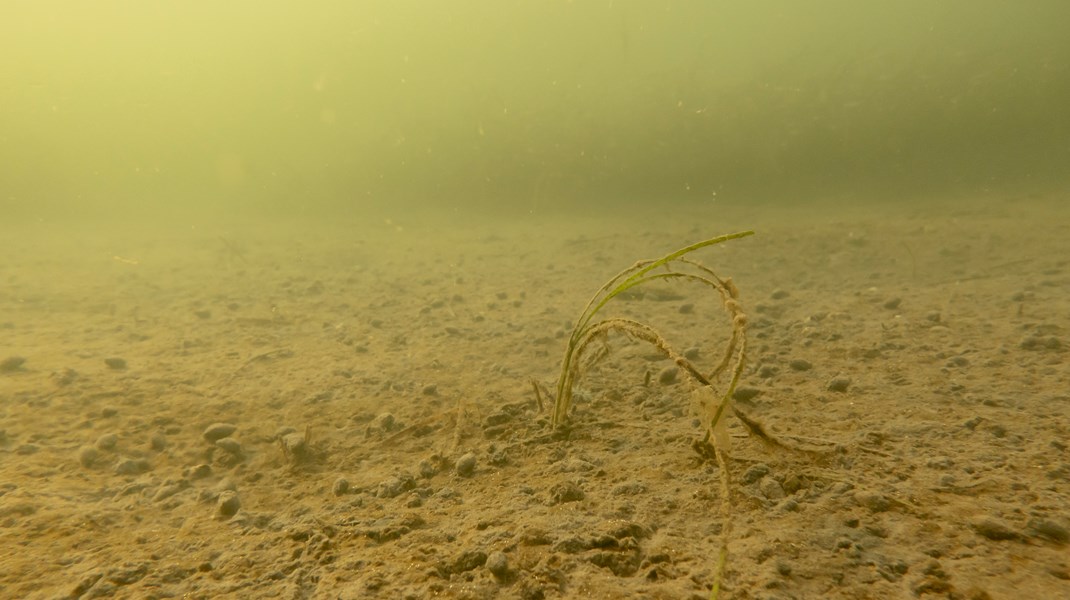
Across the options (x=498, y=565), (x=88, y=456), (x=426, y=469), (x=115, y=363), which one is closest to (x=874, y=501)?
(x=498, y=565)

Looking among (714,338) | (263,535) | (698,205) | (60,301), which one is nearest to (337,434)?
(263,535)

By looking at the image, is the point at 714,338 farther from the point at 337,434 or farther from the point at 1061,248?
the point at 1061,248

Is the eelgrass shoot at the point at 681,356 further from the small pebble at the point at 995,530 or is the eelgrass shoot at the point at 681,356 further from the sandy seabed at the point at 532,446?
the small pebble at the point at 995,530

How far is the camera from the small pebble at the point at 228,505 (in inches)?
57.4

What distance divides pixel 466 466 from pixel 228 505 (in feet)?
1.82

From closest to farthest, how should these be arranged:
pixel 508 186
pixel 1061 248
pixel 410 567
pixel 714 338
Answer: pixel 410 567
pixel 714 338
pixel 1061 248
pixel 508 186

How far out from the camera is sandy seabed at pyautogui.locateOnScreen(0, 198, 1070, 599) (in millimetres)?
1118

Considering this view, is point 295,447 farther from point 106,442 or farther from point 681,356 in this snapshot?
point 681,356

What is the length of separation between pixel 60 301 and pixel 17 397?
2167mm

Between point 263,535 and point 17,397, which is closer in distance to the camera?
point 263,535

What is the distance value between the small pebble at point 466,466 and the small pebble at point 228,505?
522 mm

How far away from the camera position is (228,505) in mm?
1465

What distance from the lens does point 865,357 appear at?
215 centimetres

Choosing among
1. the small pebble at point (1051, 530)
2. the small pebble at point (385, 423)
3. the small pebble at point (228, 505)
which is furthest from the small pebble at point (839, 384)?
the small pebble at point (228, 505)
